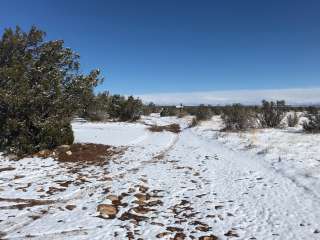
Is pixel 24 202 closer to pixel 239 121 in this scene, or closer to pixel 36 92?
pixel 36 92

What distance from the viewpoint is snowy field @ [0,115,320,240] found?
6.68 m

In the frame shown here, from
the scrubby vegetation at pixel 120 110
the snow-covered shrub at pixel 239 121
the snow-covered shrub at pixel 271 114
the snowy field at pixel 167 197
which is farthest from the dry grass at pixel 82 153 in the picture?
the scrubby vegetation at pixel 120 110

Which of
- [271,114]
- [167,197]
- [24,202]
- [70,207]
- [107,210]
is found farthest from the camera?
[271,114]

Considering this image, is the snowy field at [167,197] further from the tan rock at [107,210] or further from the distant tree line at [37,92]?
the distant tree line at [37,92]

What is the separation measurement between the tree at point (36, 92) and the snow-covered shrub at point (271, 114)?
56.2ft

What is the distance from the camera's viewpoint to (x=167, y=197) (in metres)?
8.98

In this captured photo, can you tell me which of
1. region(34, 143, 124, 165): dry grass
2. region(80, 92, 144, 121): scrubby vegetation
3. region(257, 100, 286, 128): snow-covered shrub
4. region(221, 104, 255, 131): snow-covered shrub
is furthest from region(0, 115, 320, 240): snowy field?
region(80, 92, 144, 121): scrubby vegetation

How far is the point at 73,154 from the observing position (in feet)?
49.9

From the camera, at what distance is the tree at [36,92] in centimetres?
1458

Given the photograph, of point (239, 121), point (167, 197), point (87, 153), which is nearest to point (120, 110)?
point (239, 121)

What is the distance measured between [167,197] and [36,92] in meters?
9.02

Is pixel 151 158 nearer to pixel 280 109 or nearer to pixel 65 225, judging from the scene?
pixel 65 225

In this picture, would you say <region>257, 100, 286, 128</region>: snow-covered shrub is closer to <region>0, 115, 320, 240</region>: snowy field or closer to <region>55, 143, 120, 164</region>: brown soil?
<region>0, 115, 320, 240</region>: snowy field

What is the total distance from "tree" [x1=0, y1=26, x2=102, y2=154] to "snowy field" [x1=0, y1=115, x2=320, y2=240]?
62.6 inches
